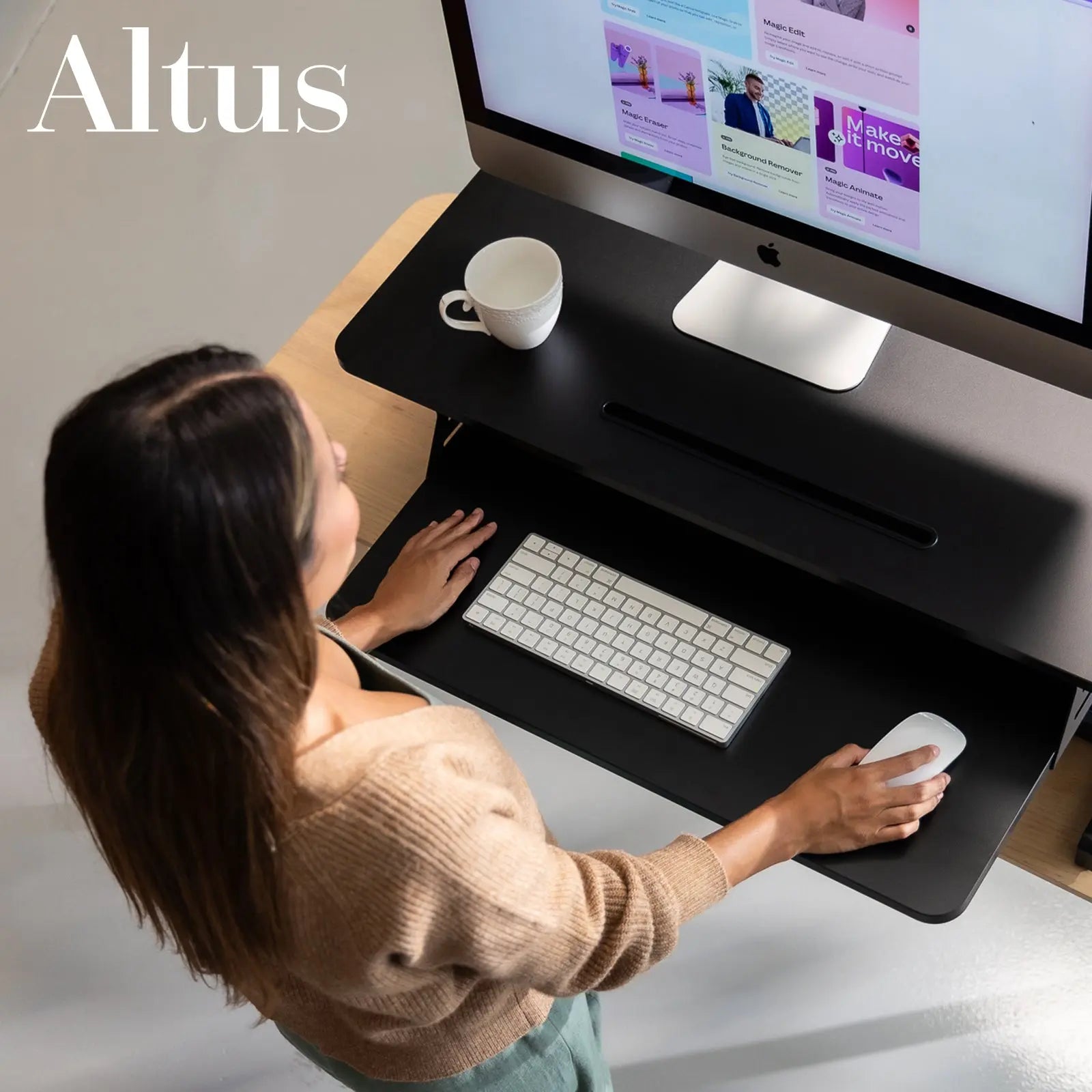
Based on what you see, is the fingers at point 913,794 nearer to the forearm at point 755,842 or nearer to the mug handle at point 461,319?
the forearm at point 755,842

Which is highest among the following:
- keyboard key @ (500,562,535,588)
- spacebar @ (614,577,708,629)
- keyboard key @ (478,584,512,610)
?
keyboard key @ (500,562,535,588)

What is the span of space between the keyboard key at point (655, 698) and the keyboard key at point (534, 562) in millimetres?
148

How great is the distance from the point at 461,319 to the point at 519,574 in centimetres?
26

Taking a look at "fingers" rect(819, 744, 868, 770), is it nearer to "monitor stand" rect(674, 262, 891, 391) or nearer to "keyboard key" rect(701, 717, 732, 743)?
"keyboard key" rect(701, 717, 732, 743)

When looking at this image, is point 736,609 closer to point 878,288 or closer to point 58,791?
point 878,288

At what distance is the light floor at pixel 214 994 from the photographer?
1.68 m

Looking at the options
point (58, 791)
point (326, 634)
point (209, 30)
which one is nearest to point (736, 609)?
point (326, 634)

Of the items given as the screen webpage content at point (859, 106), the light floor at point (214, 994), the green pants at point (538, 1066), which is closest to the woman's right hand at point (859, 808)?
the green pants at point (538, 1066)

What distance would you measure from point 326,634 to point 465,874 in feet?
0.96

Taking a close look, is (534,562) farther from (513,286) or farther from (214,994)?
(214,994)

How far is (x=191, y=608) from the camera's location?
783 mm

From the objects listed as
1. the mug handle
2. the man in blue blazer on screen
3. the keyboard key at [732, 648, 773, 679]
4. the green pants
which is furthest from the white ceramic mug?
the green pants

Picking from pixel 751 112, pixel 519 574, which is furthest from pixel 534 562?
pixel 751 112

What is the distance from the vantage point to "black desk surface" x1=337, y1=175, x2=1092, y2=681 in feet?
3.76
